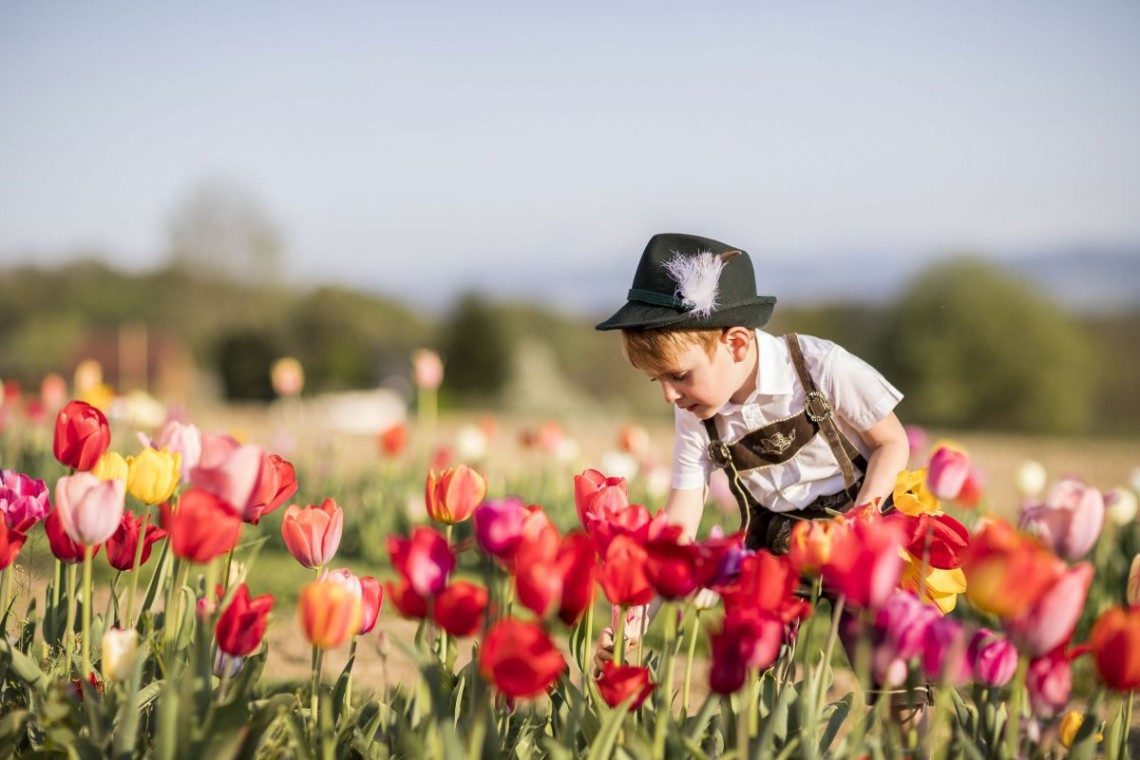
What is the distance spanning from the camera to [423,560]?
1.33m

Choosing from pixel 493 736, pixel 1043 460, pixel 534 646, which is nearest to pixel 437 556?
pixel 534 646

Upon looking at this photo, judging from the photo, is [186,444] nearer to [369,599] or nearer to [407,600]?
[369,599]

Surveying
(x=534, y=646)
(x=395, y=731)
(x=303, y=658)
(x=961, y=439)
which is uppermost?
(x=534, y=646)

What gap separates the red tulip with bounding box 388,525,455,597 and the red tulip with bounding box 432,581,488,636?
0.03 meters

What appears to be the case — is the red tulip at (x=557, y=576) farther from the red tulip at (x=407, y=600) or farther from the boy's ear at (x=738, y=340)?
the boy's ear at (x=738, y=340)

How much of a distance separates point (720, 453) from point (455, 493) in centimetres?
105

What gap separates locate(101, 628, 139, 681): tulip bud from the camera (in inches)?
58.4

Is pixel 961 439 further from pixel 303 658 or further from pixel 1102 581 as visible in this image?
pixel 303 658

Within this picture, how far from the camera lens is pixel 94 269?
23.3 meters

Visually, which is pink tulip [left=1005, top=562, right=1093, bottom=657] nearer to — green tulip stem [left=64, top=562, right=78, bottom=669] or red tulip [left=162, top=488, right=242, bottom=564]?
red tulip [left=162, top=488, right=242, bottom=564]

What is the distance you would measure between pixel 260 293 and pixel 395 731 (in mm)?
21747

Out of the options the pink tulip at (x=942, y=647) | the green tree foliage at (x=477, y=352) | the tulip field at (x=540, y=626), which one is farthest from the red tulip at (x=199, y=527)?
the green tree foliage at (x=477, y=352)

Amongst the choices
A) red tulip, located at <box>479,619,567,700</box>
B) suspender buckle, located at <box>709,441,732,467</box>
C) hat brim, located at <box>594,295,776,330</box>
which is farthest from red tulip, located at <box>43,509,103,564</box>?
suspender buckle, located at <box>709,441,732,467</box>

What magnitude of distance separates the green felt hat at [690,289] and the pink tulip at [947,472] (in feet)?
2.67
